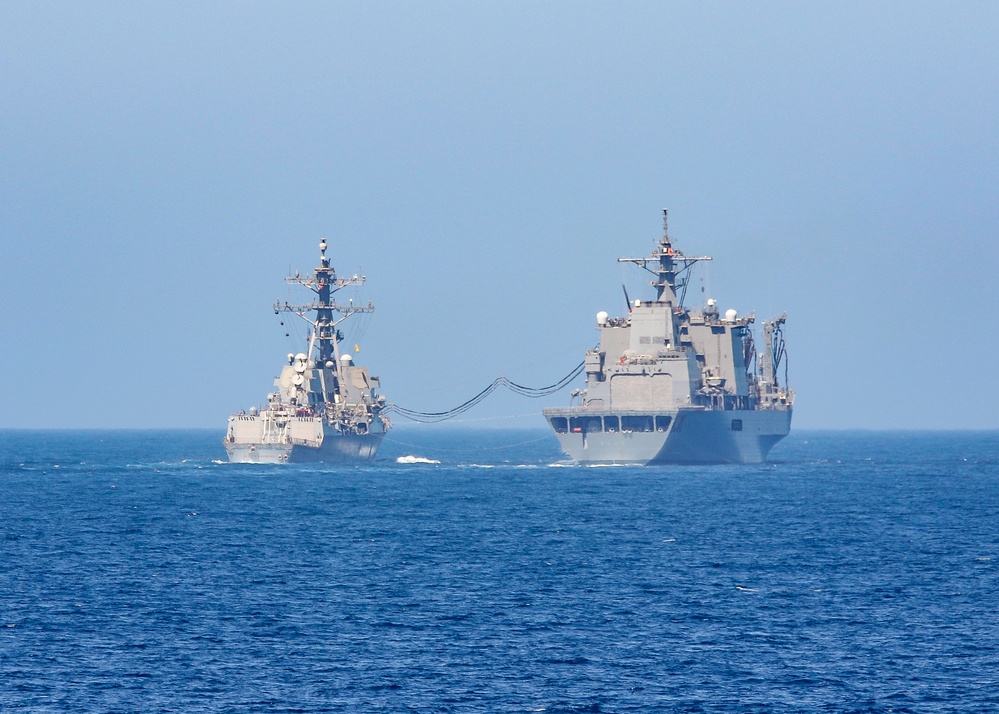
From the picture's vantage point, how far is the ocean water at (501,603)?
3266 centimetres

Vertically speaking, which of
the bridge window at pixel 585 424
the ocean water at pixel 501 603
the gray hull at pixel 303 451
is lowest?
the ocean water at pixel 501 603

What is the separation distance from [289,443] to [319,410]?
13.7ft

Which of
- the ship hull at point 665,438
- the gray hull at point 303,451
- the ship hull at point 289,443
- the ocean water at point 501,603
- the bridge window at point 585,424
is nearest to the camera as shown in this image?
the ocean water at point 501,603

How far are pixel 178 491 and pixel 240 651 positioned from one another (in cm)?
5477

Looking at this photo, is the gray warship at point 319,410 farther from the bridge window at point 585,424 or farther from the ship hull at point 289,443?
the bridge window at point 585,424

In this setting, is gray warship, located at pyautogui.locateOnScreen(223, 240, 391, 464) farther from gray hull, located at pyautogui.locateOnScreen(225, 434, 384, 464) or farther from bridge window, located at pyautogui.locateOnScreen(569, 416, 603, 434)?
bridge window, located at pyautogui.locateOnScreen(569, 416, 603, 434)

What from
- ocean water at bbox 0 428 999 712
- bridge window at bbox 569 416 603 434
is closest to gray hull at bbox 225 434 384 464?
bridge window at bbox 569 416 603 434

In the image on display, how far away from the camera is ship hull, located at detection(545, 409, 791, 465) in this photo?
326ft

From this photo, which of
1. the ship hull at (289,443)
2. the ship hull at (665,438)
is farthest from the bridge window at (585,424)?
the ship hull at (289,443)

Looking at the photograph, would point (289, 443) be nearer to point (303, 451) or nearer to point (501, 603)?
point (303, 451)

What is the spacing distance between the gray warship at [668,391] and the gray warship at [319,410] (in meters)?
17.2

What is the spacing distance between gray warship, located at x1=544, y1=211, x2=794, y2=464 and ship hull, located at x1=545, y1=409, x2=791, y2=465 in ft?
0.24

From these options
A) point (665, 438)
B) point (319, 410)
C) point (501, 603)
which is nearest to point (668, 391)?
point (665, 438)

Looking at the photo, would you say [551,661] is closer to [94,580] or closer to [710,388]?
[94,580]
